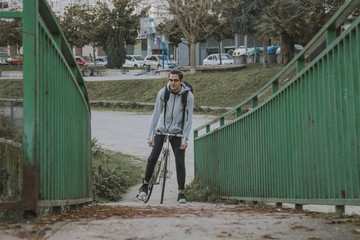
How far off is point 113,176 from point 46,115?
6462 millimetres

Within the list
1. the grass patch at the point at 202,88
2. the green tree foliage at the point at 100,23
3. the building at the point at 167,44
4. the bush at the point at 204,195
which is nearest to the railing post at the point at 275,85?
the bush at the point at 204,195

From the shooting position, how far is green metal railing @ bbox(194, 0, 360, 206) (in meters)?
4.45

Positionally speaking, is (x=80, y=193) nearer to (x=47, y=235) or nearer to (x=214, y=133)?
(x=47, y=235)

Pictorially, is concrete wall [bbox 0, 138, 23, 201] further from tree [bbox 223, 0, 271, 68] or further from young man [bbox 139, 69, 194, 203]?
tree [bbox 223, 0, 271, 68]

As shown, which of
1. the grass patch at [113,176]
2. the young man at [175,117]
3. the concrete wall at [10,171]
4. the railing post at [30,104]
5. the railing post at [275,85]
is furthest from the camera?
the grass patch at [113,176]

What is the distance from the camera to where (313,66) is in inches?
201

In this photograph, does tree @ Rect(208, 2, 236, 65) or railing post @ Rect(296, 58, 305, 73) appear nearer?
railing post @ Rect(296, 58, 305, 73)

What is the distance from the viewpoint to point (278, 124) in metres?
6.29

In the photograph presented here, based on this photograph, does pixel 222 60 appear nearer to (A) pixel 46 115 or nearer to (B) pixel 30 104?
(A) pixel 46 115

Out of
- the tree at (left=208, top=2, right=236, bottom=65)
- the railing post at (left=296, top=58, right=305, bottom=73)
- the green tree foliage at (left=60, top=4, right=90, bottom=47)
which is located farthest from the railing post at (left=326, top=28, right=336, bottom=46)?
the green tree foliage at (left=60, top=4, right=90, bottom=47)

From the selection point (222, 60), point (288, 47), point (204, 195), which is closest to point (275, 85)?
point (204, 195)

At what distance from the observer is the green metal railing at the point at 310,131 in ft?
14.6

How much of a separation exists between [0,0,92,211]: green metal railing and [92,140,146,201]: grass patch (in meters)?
4.22

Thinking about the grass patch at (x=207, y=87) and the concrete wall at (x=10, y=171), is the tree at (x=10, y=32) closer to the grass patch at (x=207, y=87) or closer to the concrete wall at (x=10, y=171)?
the grass patch at (x=207, y=87)
